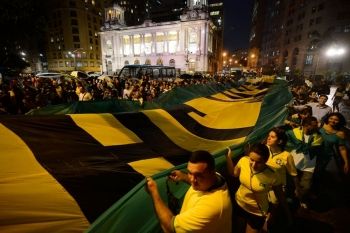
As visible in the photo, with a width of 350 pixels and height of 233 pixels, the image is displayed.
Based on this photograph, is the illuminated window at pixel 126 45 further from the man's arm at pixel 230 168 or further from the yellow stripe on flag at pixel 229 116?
the man's arm at pixel 230 168

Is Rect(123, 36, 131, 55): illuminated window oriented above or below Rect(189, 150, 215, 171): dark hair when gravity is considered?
above

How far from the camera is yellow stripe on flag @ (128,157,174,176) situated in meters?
2.75

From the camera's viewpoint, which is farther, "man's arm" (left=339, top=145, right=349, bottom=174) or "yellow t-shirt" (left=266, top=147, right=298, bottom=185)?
"man's arm" (left=339, top=145, right=349, bottom=174)

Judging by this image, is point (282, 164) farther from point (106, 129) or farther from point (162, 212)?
point (106, 129)

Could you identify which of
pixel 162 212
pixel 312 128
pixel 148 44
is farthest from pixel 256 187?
pixel 148 44

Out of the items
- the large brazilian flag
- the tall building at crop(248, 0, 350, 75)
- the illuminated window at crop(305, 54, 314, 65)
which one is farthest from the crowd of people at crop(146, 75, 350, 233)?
the illuminated window at crop(305, 54, 314, 65)

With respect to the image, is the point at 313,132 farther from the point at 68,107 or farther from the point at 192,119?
the point at 68,107

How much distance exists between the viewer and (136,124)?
4.26 metres

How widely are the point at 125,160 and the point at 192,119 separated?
2511 mm

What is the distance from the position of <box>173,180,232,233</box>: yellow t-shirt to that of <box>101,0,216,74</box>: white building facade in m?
58.3

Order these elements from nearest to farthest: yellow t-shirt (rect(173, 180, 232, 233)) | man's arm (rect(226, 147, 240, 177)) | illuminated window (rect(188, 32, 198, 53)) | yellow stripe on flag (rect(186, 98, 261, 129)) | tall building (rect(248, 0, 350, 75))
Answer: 1. yellow t-shirt (rect(173, 180, 232, 233))
2. man's arm (rect(226, 147, 240, 177))
3. yellow stripe on flag (rect(186, 98, 261, 129))
4. tall building (rect(248, 0, 350, 75))
5. illuminated window (rect(188, 32, 198, 53))

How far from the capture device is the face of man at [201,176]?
1.76 meters

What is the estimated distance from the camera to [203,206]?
166 cm

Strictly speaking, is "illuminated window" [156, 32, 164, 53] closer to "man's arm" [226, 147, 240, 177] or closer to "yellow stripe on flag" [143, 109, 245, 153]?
"yellow stripe on flag" [143, 109, 245, 153]
